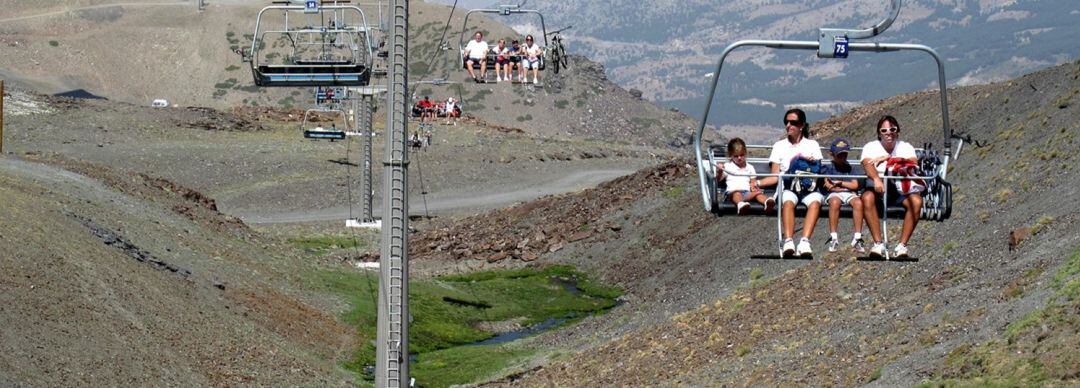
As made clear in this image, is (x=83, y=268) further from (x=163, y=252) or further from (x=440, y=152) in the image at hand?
(x=440, y=152)

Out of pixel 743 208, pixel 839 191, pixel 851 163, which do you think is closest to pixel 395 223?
pixel 743 208

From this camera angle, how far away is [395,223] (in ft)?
131

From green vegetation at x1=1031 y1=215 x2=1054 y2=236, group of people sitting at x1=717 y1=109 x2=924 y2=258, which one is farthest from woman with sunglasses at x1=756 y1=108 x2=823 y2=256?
green vegetation at x1=1031 y1=215 x2=1054 y2=236

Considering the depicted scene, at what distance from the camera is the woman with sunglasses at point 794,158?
33.8 meters

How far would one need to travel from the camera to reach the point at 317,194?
123375 mm

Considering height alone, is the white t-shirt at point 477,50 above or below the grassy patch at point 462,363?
above

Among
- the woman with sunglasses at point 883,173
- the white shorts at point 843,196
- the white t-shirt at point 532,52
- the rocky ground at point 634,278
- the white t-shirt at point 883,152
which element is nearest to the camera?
the woman with sunglasses at point 883,173

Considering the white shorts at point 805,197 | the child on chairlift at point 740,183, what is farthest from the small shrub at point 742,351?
the white shorts at point 805,197

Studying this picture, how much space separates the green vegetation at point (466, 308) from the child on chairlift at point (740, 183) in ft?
96.8

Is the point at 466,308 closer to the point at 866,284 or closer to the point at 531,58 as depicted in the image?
the point at 531,58

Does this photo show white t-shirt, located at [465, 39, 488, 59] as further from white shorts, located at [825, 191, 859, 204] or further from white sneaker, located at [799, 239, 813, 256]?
white sneaker, located at [799, 239, 813, 256]

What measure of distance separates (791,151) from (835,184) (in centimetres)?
110

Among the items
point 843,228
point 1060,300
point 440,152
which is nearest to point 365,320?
point 843,228

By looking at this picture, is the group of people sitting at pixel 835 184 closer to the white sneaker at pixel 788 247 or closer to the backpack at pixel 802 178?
the backpack at pixel 802 178
